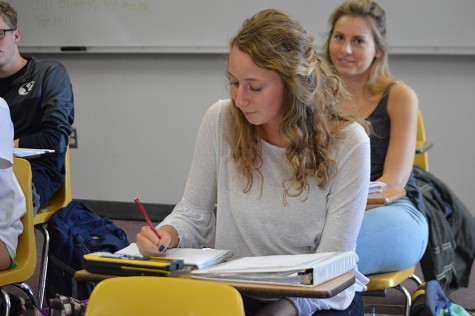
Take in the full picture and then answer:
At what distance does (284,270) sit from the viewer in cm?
165

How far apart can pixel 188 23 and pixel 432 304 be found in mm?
3056

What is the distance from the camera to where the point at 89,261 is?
1761 mm

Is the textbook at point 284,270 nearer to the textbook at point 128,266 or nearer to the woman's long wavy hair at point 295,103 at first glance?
the textbook at point 128,266

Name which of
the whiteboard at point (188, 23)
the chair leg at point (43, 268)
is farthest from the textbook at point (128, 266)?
the whiteboard at point (188, 23)

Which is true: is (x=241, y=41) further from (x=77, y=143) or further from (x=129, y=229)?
(x=77, y=143)

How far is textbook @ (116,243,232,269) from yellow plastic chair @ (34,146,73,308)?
4.61 feet

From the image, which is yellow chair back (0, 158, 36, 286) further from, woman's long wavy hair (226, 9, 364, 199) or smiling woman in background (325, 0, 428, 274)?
smiling woman in background (325, 0, 428, 274)

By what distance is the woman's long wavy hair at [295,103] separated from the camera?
1.97 meters

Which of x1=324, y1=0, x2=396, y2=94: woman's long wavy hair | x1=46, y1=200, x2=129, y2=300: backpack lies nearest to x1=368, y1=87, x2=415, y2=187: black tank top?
Result: x1=324, y1=0, x2=396, y2=94: woman's long wavy hair

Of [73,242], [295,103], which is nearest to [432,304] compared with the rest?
[295,103]

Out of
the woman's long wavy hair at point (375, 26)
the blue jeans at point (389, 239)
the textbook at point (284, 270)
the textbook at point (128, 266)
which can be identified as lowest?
the blue jeans at point (389, 239)

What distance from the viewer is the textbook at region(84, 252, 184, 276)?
1725 millimetres

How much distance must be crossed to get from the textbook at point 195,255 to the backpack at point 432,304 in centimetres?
89

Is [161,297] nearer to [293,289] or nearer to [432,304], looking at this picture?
[293,289]
